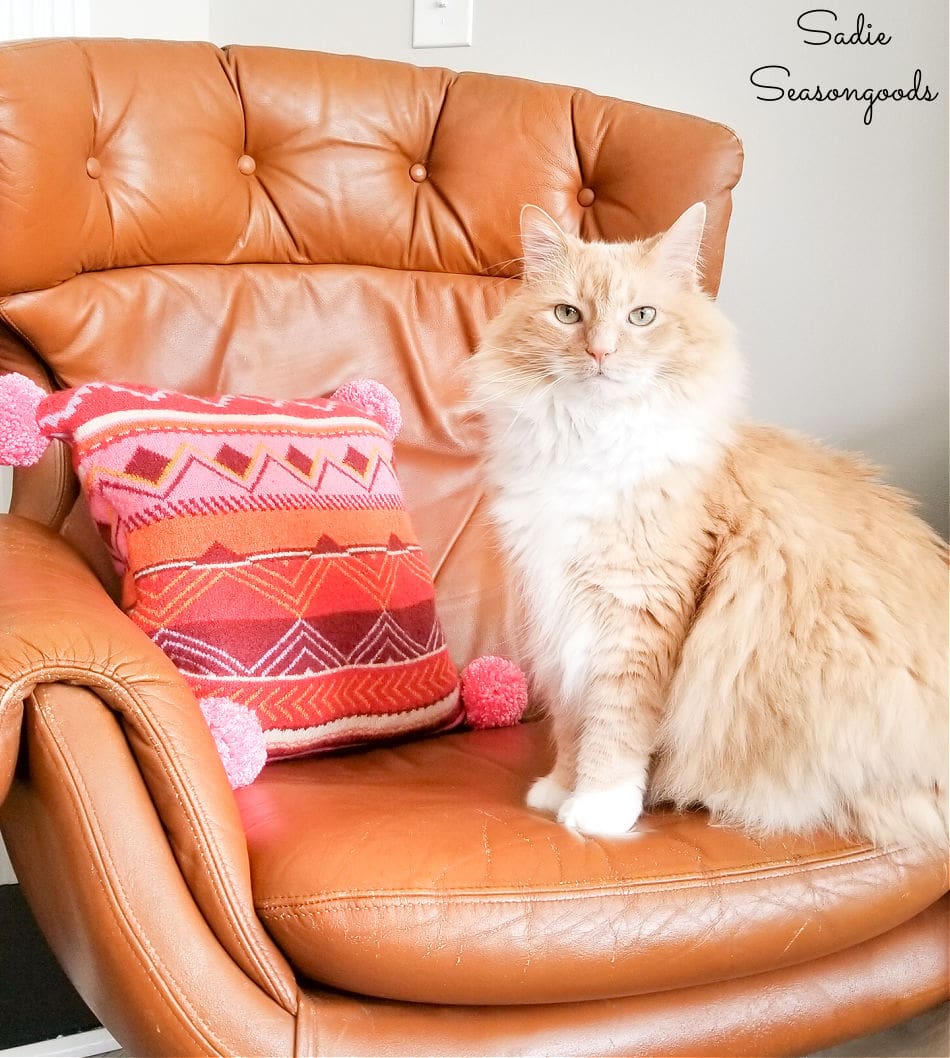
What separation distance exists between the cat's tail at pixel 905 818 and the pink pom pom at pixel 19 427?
106 centimetres

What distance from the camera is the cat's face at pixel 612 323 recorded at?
1193 mm

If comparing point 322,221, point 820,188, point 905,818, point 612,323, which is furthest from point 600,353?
point 820,188

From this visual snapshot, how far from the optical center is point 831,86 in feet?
6.05

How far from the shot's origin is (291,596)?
1274mm

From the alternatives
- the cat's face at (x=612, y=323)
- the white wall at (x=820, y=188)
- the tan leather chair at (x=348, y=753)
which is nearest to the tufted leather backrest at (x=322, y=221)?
the tan leather chair at (x=348, y=753)

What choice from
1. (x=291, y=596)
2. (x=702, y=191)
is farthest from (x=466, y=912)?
(x=702, y=191)

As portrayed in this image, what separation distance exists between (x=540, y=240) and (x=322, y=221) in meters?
0.51

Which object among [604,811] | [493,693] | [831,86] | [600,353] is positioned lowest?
[493,693]

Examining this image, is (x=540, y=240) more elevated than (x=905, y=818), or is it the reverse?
(x=540, y=240)

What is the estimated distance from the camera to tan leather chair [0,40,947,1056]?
0.88 m

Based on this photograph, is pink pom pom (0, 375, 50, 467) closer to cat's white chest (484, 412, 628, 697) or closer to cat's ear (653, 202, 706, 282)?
cat's white chest (484, 412, 628, 697)

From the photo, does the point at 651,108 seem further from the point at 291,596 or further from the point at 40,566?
the point at 40,566

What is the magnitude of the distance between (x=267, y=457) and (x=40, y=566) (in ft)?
1.15

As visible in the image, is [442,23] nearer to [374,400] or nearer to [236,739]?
[374,400]
